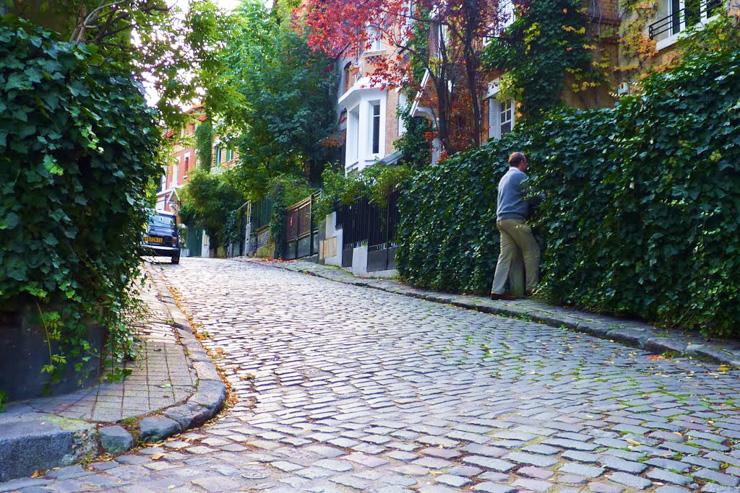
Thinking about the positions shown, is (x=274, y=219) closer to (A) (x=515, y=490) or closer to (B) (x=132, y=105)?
(B) (x=132, y=105)

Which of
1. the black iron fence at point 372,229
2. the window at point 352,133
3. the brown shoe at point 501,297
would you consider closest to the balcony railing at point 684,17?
the brown shoe at point 501,297

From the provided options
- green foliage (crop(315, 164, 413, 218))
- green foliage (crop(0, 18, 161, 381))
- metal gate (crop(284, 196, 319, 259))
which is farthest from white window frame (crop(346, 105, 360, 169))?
green foliage (crop(0, 18, 161, 381))

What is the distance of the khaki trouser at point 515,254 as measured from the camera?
10.1m

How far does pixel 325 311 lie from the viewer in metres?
9.81

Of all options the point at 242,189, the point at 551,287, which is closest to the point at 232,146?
the point at 551,287

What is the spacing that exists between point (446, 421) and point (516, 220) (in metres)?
6.22

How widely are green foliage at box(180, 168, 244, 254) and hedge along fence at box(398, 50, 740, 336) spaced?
30.3m

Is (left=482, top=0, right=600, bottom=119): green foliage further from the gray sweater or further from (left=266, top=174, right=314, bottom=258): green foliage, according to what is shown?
(left=266, top=174, right=314, bottom=258): green foliage

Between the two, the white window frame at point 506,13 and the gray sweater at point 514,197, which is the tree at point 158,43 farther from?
the white window frame at point 506,13

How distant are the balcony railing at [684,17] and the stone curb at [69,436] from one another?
10.4 metres

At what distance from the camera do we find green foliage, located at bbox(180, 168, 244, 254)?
3928cm

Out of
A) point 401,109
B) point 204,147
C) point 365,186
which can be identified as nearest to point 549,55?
point 365,186

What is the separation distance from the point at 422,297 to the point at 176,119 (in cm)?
539

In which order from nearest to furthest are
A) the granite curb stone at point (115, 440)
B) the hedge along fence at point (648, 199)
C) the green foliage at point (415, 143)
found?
the granite curb stone at point (115, 440) → the hedge along fence at point (648, 199) → the green foliage at point (415, 143)
